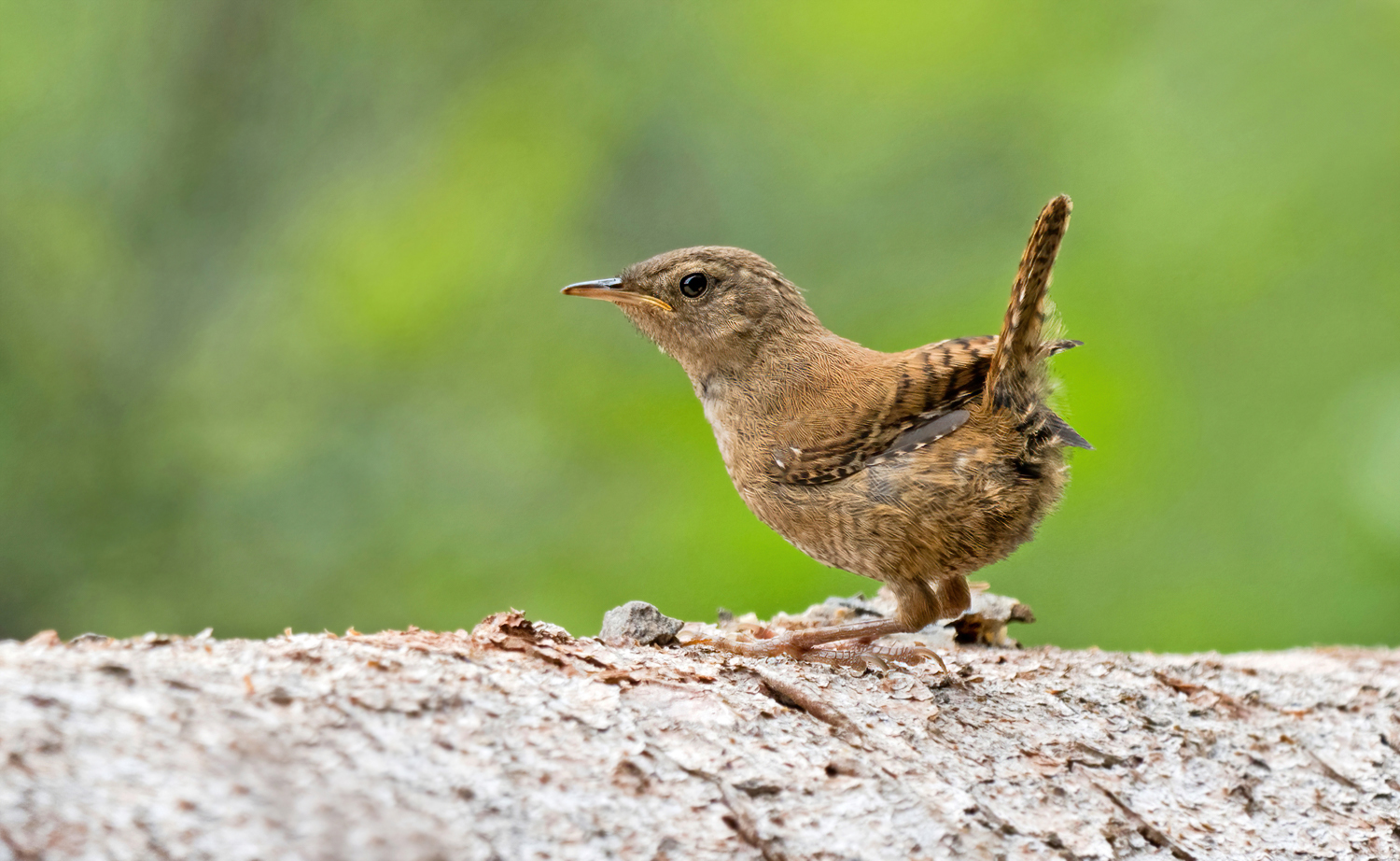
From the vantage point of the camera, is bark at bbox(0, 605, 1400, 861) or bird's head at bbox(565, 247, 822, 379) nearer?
bark at bbox(0, 605, 1400, 861)

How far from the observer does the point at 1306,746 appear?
2.97 m

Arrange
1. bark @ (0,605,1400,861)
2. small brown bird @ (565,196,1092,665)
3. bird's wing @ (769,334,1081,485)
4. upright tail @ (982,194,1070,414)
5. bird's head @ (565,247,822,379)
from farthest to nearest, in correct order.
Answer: bird's head @ (565,247,822,379) < bird's wing @ (769,334,1081,485) < small brown bird @ (565,196,1092,665) < upright tail @ (982,194,1070,414) < bark @ (0,605,1400,861)

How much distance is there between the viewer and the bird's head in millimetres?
3471

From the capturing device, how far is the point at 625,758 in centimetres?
191

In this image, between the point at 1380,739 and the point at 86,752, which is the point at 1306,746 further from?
the point at 86,752

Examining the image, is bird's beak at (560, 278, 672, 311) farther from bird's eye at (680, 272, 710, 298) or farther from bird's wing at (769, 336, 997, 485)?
bird's wing at (769, 336, 997, 485)

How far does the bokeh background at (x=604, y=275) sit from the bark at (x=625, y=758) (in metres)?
2.51

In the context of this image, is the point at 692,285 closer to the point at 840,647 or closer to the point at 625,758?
the point at 840,647

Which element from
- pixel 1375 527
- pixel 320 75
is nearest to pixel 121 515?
pixel 320 75

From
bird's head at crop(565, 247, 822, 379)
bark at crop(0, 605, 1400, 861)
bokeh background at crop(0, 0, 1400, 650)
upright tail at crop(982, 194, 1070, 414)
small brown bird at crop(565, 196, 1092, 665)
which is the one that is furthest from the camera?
bokeh background at crop(0, 0, 1400, 650)

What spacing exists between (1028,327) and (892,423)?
45 centimetres

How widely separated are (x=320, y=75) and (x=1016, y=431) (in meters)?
5.06

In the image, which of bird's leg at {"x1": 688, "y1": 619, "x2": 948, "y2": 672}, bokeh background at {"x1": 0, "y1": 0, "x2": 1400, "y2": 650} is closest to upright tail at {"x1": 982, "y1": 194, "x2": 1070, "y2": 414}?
bird's leg at {"x1": 688, "y1": 619, "x2": 948, "y2": 672}

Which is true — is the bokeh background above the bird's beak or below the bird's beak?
above
